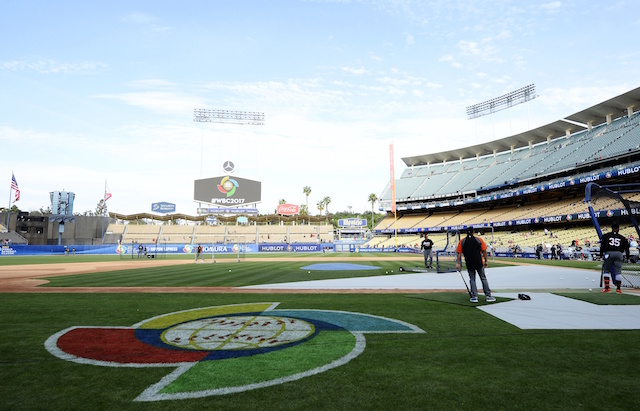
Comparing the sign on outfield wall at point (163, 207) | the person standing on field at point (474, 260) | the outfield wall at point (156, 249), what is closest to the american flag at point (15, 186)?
the outfield wall at point (156, 249)

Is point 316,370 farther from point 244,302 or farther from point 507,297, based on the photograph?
point 507,297

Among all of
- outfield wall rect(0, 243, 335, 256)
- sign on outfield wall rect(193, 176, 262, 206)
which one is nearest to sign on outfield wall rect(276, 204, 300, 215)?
sign on outfield wall rect(193, 176, 262, 206)

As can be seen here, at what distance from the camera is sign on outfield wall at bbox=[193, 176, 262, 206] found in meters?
69.3

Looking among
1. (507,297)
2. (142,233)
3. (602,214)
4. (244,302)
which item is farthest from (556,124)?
(142,233)

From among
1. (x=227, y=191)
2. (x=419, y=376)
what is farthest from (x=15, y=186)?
(x=419, y=376)

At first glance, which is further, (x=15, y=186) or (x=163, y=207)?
(x=163, y=207)

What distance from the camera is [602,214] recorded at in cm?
3588

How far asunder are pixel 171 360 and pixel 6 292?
477 inches

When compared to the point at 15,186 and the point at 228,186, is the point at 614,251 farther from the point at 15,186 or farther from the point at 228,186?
the point at 15,186

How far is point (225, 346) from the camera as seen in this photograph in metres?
5.44

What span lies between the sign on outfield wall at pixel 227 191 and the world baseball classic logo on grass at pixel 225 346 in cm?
6413

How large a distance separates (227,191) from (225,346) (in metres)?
67.4

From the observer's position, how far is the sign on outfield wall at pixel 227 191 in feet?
227

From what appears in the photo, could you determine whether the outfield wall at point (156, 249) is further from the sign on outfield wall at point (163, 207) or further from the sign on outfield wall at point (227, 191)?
the sign on outfield wall at point (163, 207)
